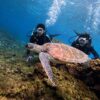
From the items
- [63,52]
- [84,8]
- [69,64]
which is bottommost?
[69,64]

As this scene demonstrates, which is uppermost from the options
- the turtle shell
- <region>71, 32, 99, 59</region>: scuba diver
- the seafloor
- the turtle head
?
<region>71, 32, 99, 59</region>: scuba diver

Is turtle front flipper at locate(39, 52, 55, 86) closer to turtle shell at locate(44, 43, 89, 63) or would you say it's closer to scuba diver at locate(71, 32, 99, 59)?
turtle shell at locate(44, 43, 89, 63)

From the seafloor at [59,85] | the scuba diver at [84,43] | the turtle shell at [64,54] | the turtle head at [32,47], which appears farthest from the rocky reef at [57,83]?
the scuba diver at [84,43]

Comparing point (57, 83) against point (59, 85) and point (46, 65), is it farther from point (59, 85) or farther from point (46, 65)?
point (46, 65)

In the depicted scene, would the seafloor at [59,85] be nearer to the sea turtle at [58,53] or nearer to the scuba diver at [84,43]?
the sea turtle at [58,53]

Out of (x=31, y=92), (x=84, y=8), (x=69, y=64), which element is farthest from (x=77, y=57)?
(x=84, y=8)

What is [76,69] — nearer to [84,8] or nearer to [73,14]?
[84,8]

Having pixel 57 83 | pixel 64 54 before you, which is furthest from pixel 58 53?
pixel 57 83

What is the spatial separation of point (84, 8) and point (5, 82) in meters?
21.7

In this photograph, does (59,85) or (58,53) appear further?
(58,53)

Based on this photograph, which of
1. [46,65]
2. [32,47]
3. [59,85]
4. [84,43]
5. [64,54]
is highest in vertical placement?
[84,43]

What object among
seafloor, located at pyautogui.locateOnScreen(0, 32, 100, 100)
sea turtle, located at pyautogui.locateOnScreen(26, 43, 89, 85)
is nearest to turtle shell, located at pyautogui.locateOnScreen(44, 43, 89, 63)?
sea turtle, located at pyautogui.locateOnScreen(26, 43, 89, 85)

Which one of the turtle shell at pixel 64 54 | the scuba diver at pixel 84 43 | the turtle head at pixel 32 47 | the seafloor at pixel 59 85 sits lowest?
the seafloor at pixel 59 85

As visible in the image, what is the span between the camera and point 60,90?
360cm
